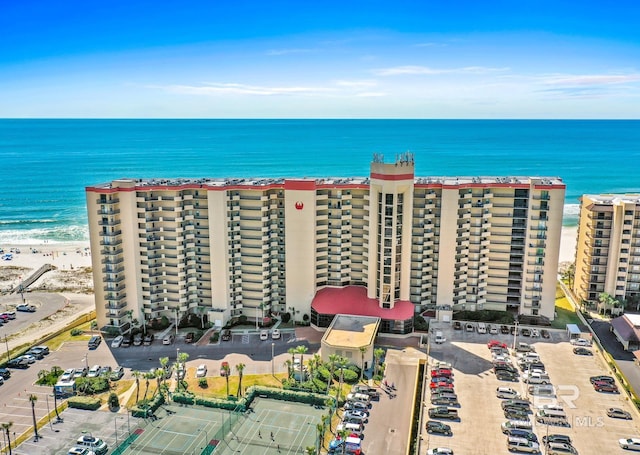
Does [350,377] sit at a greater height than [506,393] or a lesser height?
lesser

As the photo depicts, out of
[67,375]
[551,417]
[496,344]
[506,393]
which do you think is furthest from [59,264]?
[551,417]

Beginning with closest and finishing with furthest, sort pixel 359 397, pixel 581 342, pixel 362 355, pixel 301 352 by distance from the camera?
A: pixel 359 397, pixel 301 352, pixel 362 355, pixel 581 342

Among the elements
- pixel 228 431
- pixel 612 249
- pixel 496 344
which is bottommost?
pixel 228 431

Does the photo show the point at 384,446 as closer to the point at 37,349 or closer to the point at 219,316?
the point at 219,316

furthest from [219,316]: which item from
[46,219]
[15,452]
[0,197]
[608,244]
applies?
[0,197]

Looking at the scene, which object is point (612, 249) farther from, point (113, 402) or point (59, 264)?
point (59, 264)

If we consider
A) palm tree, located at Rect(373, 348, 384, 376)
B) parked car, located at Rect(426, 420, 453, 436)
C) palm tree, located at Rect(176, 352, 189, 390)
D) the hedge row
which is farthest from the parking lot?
the hedge row

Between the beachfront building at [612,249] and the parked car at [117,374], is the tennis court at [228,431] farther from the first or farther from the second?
the beachfront building at [612,249]
